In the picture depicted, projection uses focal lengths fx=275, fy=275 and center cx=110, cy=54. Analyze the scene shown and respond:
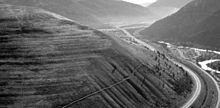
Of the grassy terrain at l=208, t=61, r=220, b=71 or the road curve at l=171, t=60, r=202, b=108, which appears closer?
the road curve at l=171, t=60, r=202, b=108

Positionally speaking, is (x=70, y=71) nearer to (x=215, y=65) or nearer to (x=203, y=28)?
(x=215, y=65)

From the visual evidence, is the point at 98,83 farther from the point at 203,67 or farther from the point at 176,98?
the point at 203,67

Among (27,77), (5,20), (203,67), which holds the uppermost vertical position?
(5,20)

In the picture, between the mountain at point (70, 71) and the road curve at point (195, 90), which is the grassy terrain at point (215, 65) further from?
the mountain at point (70, 71)

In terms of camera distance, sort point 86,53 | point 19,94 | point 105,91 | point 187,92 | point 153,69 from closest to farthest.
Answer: point 19,94, point 105,91, point 86,53, point 187,92, point 153,69

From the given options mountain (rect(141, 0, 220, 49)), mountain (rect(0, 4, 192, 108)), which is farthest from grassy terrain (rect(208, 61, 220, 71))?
mountain (rect(141, 0, 220, 49))

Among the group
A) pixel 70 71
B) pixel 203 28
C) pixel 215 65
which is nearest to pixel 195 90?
pixel 215 65

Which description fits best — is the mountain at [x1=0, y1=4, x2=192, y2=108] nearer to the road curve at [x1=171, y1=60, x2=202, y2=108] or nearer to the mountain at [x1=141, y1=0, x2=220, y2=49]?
the road curve at [x1=171, y1=60, x2=202, y2=108]

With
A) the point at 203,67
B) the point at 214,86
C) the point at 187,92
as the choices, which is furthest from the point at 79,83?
the point at 203,67

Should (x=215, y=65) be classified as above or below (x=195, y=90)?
above
